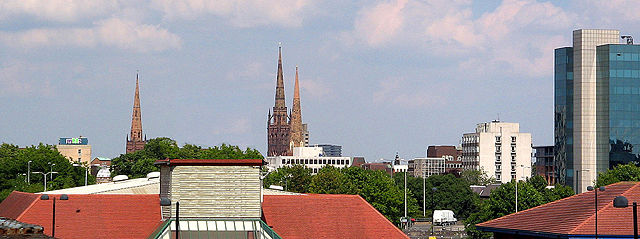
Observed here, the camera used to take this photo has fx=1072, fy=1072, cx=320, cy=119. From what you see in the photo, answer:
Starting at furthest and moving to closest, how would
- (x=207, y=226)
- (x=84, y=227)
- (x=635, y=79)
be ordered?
(x=635, y=79) → (x=84, y=227) → (x=207, y=226)

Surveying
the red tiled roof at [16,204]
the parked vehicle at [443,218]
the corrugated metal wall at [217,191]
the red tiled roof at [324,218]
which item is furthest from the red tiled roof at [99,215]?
the parked vehicle at [443,218]

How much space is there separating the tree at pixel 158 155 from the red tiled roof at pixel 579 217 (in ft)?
343

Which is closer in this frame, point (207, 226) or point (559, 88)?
point (207, 226)

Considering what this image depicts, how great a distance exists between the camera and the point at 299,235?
7256cm

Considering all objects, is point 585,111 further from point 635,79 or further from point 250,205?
point 250,205

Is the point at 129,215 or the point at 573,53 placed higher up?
the point at 573,53

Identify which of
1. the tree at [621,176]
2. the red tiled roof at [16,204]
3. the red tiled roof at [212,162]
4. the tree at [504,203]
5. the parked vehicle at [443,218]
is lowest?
the parked vehicle at [443,218]

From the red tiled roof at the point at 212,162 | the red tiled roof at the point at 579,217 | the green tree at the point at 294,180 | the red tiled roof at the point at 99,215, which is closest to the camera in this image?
the red tiled roof at the point at 579,217

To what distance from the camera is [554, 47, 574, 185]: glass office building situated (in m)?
182

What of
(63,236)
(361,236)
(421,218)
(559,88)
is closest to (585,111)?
(559,88)

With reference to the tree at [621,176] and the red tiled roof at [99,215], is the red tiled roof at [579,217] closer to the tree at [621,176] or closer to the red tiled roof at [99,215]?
the red tiled roof at [99,215]

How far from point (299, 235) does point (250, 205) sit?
751 centimetres

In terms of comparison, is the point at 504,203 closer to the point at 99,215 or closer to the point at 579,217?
the point at 579,217

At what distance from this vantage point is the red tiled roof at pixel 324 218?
239 feet
